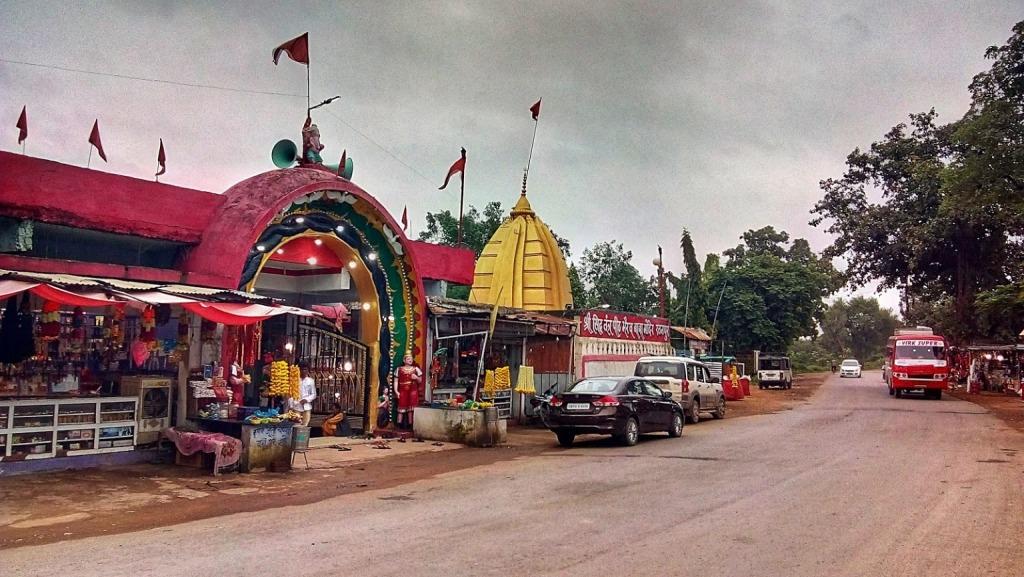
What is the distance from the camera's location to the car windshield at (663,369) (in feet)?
65.2

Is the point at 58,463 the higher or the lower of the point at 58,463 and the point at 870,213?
the lower

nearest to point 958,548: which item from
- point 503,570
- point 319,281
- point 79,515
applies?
point 503,570

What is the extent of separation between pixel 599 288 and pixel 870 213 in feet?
70.8

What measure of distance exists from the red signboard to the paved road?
9647mm

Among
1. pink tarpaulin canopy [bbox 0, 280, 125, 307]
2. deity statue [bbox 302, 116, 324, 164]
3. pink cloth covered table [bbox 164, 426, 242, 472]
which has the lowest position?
pink cloth covered table [bbox 164, 426, 242, 472]

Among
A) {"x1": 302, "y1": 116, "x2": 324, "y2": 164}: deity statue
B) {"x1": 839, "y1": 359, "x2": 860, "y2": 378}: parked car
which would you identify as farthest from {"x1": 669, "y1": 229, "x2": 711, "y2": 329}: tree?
{"x1": 302, "y1": 116, "x2": 324, "y2": 164}: deity statue

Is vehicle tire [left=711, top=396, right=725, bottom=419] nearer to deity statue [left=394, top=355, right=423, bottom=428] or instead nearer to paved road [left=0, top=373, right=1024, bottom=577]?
paved road [left=0, top=373, right=1024, bottom=577]

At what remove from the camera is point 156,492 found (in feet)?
29.1

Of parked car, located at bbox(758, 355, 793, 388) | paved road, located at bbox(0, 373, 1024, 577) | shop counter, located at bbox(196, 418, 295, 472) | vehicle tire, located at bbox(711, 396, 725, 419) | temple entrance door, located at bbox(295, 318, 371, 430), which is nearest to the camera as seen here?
paved road, located at bbox(0, 373, 1024, 577)

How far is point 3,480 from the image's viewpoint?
9.13 m

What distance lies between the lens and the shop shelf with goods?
9.51 meters

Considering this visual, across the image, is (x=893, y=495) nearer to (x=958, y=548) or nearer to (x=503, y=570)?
(x=958, y=548)

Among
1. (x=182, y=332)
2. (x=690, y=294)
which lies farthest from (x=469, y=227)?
(x=182, y=332)

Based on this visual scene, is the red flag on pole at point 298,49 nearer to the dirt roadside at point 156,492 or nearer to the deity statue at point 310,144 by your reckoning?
the deity statue at point 310,144
